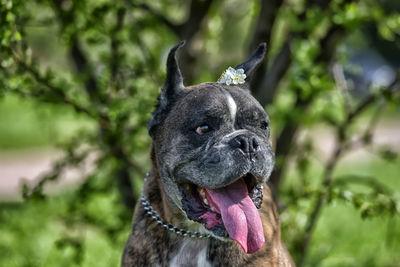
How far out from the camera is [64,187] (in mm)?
9859

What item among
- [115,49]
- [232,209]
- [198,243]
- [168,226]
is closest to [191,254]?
[198,243]

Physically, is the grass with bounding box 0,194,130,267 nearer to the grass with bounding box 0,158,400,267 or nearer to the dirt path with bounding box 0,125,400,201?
the grass with bounding box 0,158,400,267

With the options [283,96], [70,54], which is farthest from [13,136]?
[283,96]

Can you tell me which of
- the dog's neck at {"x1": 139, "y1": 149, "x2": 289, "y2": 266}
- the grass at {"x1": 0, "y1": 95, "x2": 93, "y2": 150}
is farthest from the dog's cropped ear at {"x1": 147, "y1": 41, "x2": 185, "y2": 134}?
the grass at {"x1": 0, "y1": 95, "x2": 93, "y2": 150}

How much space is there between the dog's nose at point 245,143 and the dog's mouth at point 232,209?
0.74ft

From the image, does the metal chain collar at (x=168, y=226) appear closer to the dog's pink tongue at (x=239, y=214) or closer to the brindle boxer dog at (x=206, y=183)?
the brindle boxer dog at (x=206, y=183)

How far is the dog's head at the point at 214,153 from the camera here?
2.89m

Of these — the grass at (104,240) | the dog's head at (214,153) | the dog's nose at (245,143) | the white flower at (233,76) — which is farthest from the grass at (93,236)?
the dog's nose at (245,143)

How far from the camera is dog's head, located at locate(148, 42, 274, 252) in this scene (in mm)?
2891

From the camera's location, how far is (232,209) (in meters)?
2.94

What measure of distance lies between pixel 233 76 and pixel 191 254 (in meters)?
1.07

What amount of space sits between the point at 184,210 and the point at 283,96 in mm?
2937

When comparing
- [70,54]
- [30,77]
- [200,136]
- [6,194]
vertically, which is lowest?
[6,194]

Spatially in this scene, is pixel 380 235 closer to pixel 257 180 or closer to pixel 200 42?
pixel 200 42
